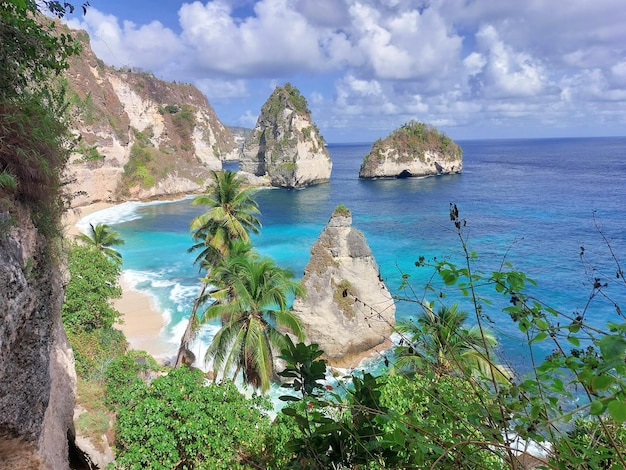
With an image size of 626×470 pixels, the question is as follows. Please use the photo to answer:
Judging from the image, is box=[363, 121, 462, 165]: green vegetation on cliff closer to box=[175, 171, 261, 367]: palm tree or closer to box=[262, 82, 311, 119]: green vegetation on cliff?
box=[262, 82, 311, 119]: green vegetation on cliff

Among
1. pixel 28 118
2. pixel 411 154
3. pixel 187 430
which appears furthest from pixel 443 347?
pixel 411 154

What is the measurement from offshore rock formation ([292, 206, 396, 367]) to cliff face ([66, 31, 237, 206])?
44589 millimetres

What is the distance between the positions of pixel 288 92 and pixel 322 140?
15.4 m

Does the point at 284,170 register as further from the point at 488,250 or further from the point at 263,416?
the point at 263,416

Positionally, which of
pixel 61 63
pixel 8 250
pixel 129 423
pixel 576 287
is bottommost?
pixel 576 287

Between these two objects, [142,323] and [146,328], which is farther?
[142,323]

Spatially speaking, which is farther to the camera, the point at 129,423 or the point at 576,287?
the point at 576,287


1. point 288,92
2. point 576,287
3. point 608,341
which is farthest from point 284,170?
point 608,341

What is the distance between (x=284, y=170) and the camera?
100125 millimetres

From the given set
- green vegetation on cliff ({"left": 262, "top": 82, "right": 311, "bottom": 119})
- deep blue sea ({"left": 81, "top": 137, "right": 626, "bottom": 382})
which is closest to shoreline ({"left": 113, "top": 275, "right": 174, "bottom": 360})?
deep blue sea ({"left": 81, "top": 137, "right": 626, "bottom": 382})

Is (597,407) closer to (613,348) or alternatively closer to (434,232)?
(613,348)

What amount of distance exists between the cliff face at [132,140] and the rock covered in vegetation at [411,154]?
155 feet

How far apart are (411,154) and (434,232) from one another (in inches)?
2505

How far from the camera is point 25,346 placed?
6.77 m
